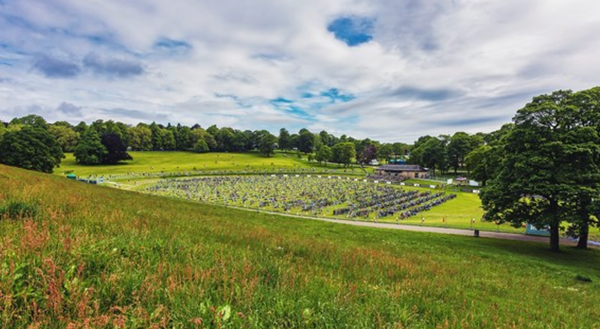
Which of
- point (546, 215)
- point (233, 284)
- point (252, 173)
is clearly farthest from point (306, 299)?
point (252, 173)

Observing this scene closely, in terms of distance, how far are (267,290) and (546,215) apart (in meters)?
25.5

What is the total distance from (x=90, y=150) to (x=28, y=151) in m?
44.2

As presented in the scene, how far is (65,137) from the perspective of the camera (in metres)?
124

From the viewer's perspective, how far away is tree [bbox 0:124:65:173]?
64438 millimetres

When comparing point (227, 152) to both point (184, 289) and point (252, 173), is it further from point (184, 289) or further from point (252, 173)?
point (184, 289)

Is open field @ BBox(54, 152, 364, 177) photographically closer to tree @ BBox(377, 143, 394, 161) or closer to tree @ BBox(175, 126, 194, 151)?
tree @ BBox(175, 126, 194, 151)

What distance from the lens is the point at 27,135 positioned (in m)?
68.0

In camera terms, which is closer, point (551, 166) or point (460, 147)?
point (551, 166)

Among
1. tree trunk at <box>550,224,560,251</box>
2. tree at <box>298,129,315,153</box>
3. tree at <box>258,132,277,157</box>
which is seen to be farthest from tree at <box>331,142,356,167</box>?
tree trunk at <box>550,224,560,251</box>

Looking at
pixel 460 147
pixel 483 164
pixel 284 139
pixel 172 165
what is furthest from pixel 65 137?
pixel 460 147

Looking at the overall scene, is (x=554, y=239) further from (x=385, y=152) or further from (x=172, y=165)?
(x=385, y=152)

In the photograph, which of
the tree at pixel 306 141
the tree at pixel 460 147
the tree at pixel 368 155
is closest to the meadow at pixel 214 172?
the tree at pixel 460 147

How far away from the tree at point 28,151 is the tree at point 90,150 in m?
35.8

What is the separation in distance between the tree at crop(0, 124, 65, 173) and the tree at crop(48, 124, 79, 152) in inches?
2466
